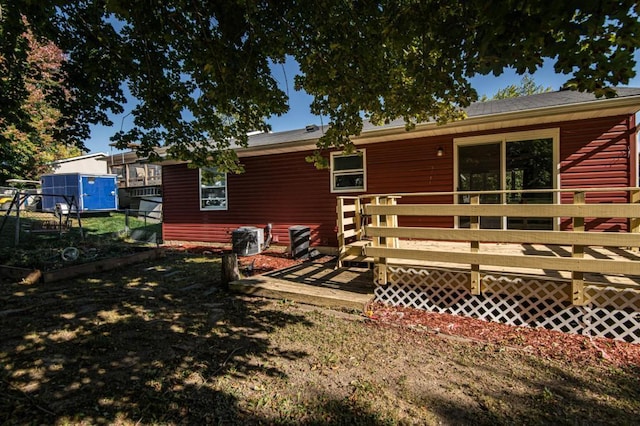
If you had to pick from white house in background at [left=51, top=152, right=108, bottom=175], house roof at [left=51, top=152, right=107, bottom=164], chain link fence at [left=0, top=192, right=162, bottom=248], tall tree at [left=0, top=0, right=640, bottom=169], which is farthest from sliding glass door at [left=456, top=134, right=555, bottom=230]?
house roof at [left=51, top=152, right=107, bottom=164]

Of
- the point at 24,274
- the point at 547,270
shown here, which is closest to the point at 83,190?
the point at 24,274

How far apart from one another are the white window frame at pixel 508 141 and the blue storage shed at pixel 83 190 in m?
18.3

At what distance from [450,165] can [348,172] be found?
2473 millimetres

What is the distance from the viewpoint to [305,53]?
13.0 ft

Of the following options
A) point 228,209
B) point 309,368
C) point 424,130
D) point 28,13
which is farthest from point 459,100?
point 228,209

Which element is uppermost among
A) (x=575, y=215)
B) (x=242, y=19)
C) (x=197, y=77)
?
(x=242, y=19)

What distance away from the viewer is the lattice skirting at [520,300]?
10.2 feet

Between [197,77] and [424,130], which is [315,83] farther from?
[424,130]

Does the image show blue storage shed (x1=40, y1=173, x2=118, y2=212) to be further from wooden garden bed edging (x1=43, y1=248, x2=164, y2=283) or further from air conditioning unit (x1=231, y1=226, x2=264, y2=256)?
air conditioning unit (x1=231, y1=226, x2=264, y2=256)

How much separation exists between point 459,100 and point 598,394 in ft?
10.4

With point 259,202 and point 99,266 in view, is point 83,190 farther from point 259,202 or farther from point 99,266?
point 99,266

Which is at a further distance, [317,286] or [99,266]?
[99,266]

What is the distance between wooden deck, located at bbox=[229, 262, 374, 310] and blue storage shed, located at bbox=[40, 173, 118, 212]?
1612 centimetres

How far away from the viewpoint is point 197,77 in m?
4.48
